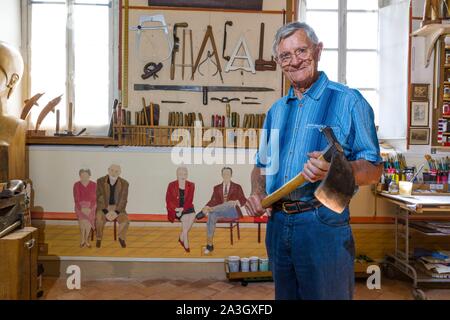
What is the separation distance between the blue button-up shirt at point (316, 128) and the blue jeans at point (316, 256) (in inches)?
3.8

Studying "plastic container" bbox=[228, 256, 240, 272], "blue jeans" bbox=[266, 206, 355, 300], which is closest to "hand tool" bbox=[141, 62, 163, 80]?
"plastic container" bbox=[228, 256, 240, 272]

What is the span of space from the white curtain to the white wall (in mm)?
3173

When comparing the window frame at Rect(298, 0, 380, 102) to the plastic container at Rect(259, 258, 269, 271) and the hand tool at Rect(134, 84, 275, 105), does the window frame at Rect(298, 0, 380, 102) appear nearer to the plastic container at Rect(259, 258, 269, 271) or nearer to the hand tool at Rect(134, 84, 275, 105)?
the hand tool at Rect(134, 84, 275, 105)

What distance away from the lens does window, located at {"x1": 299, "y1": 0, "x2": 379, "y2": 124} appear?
A: 3705 mm

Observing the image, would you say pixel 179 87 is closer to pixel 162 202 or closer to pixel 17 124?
pixel 162 202

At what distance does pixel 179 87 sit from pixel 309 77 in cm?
214

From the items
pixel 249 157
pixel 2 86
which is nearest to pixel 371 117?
pixel 249 157

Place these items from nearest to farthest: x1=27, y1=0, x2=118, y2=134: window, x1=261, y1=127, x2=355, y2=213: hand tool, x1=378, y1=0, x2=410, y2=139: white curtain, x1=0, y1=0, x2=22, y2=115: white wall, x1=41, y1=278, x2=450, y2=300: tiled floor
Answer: x1=261, y1=127, x2=355, y2=213: hand tool → x1=41, y1=278, x2=450, y2=300: tiled floor → x1=0, y1=0, x2=22, y2=115: white wall → x1=378, y1=0, x2=410, y2=139: white curtain → x1=27, y1=0, x2=118, y2=134: window

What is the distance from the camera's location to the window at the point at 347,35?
146 inches

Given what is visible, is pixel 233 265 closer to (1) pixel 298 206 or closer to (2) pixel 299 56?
(1) pixel 298 206

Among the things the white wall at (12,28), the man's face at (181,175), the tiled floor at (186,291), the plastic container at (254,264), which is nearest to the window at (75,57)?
the white wall at (12,28)

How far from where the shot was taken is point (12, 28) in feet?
11.0

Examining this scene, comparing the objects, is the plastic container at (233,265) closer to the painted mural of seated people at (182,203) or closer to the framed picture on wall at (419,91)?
the painted mural of seated people at (182,203)

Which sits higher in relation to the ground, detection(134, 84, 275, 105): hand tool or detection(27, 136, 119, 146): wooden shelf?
detection(134, 84, 275, 105): hand tool
